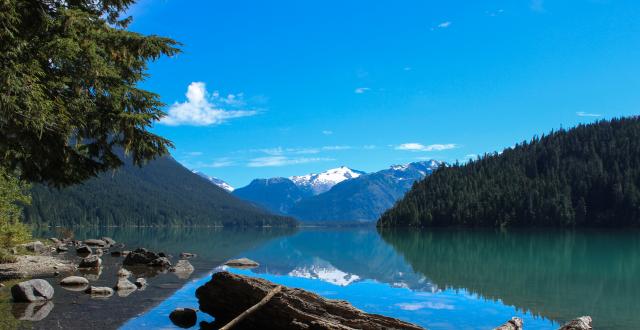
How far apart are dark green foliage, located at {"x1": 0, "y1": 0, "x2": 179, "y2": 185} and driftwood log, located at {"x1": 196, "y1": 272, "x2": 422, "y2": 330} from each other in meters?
5.60

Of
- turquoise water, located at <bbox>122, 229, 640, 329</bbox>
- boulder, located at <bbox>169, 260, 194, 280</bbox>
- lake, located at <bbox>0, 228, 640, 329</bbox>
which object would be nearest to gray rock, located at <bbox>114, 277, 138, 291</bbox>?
lake, located at <bbox>0, 228, 640, 329</bbox>

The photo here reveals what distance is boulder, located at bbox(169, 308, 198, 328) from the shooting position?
18.7 m

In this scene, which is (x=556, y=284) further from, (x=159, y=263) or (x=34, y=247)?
(x=34, y=247)

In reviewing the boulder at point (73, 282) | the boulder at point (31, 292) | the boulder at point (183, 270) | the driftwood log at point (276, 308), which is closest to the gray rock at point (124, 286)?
the boulder at point (73, 282)

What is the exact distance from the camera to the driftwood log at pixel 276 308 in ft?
47.5

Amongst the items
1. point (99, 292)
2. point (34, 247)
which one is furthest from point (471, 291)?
point (34, 247)

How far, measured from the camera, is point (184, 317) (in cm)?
1916

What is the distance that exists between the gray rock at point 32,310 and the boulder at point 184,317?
4.58m

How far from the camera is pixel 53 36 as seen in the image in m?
11.7

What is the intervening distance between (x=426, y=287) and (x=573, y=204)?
192 meters

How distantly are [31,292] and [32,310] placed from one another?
2152 mm

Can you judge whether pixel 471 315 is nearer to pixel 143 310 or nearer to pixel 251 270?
pixel 143 310

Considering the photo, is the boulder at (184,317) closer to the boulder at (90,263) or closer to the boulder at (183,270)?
the boulder at (183,270)

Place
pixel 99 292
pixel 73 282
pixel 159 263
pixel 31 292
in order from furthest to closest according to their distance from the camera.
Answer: pixel 159 263 < pixel 73 282 < pixel 99 292 < pixel 31 292
